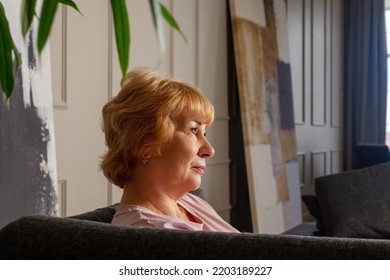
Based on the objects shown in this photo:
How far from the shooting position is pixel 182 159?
1.58 m

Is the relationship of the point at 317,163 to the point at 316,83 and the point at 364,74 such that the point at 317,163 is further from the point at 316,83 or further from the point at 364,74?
the point at 364,74

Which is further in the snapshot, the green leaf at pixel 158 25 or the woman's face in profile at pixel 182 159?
the woman's face in profile at pixel 182 159

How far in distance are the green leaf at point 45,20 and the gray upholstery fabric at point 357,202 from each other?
273 cm

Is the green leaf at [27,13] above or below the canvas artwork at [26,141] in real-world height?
above

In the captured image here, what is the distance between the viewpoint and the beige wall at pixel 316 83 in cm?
752

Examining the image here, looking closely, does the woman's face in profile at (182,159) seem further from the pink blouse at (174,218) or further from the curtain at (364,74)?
the curtain at (364,74)

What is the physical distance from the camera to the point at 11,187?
7.65 ft

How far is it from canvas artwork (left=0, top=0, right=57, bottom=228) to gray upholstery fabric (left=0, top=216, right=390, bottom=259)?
126cm

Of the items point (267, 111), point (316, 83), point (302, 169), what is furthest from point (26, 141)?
point (316, 83)

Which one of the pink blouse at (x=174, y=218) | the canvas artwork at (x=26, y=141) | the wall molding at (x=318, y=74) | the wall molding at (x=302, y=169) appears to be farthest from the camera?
the wall molding at (x=318, y=74)

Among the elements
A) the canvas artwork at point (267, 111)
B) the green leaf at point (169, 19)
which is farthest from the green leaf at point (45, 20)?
the canvas artwork at point (267, 111)

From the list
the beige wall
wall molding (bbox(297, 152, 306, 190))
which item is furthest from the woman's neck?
wall molding (bbox(297, 152, 306, 190))

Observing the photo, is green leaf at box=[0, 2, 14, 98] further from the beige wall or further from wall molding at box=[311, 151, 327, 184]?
wall molding at box=[311, 151, 327, 184]
